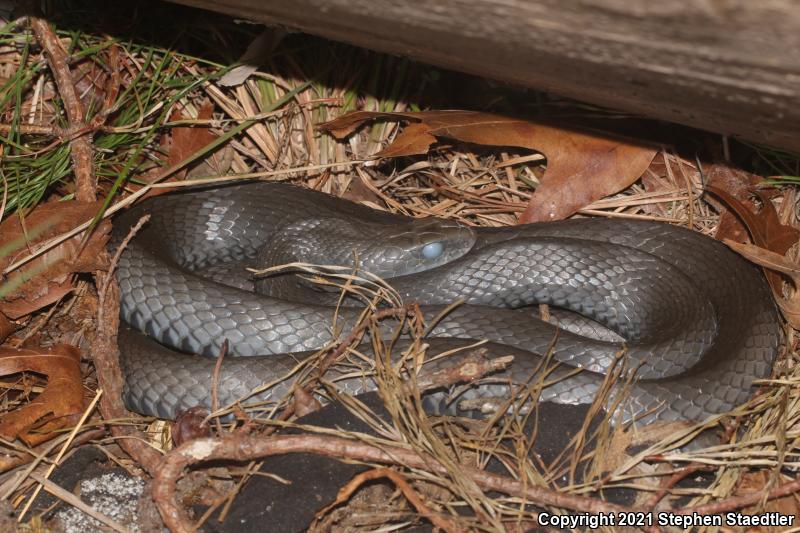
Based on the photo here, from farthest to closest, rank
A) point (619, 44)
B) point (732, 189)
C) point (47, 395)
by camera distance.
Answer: point (732, 189)
point (47, 395)
point (619, 44)

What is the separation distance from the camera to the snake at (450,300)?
4.58 meters

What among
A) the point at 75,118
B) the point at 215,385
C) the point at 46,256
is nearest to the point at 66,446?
the point at 215,385

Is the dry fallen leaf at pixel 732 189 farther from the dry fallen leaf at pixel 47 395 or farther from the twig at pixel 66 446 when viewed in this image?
the dry fallen leaf at pixel 47 395

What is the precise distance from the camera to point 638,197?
5.92 meters

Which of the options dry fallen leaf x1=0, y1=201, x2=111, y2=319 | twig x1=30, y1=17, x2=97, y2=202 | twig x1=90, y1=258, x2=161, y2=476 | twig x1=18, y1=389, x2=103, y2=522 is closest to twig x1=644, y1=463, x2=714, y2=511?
twig x1=90, y1=258, x2=161, y2=476

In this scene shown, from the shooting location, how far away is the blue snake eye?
566 cm

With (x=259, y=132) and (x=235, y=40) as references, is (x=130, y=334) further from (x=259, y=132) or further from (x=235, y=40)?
(x=235, y=40)

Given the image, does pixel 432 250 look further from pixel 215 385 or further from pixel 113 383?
pixel 113 383

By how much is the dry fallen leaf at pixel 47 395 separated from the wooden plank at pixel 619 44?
233 cm

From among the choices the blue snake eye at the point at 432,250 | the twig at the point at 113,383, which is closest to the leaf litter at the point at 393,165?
the twig at the point at 113,383

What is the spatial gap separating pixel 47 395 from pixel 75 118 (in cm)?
183

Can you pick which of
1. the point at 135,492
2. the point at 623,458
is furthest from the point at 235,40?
the point at 623,458

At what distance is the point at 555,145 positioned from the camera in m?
5.70

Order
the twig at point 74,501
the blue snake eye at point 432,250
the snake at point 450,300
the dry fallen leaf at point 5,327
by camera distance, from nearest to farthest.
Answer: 1. the twig at point 74,501
2. the snake at point 450,300
3. the dry fallen leaf at point 5,327
4. the blue snake eye at point 432,250
